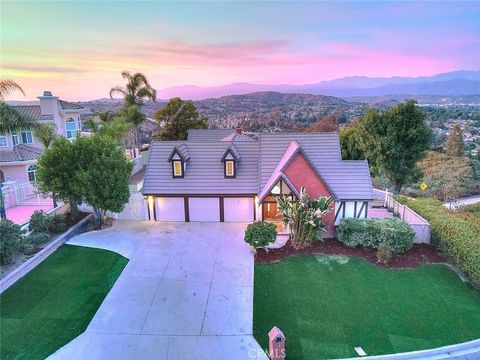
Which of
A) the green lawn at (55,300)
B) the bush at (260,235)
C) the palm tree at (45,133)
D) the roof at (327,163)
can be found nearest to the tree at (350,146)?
the roof at (327,163)

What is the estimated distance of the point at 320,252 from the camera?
54.3ft

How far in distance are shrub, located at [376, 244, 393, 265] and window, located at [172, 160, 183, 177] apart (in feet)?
42.7

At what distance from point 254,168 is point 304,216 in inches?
234

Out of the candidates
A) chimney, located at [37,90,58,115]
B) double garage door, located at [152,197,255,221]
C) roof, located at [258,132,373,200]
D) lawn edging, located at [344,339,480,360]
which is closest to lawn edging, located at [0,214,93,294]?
double garage door, located at [152,197,255,221]

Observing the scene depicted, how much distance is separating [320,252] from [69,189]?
49.6 ft

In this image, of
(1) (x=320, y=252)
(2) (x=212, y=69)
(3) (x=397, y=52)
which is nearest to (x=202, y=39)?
(2) (x=212, y=69)

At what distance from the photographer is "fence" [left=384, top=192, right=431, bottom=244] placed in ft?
56.4

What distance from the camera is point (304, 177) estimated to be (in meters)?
17.8

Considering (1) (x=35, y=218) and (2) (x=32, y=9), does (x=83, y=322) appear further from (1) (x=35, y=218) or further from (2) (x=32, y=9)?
(2) (x=32, y=9)

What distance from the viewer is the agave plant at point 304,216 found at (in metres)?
16.0

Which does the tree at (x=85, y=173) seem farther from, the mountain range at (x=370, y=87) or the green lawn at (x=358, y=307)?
the mountain range at (x=370, y=87)

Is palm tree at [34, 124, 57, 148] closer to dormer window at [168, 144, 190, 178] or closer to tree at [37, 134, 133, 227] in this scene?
tree at [37, 134, 133, 227]

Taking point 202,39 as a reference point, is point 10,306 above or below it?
below

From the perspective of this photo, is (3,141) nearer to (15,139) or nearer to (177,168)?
(15,139)
